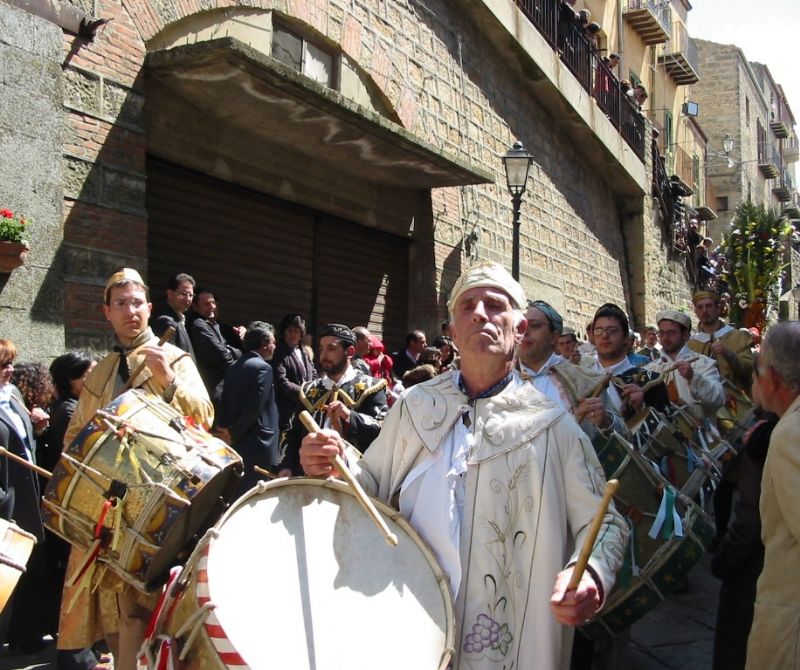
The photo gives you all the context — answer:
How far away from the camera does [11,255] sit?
233 inches

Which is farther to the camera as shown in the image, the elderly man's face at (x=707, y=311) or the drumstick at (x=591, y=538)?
the elderly man's face at (x=707, y=311)

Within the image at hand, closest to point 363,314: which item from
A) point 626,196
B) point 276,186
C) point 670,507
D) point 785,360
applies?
point 276,186

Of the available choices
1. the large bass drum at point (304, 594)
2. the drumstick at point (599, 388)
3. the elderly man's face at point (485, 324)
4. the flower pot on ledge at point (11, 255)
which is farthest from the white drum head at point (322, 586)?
the flower pot on ledge at point (11, 255)

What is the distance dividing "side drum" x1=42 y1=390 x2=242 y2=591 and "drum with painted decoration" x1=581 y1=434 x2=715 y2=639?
70.0 inches

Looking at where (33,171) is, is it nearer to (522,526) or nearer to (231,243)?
(231,243)

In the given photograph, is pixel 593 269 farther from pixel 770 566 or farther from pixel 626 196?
pixel 770 566

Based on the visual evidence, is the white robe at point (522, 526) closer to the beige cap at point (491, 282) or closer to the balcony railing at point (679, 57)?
the beige cap at point (491, 282)

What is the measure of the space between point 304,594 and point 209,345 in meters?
5.13

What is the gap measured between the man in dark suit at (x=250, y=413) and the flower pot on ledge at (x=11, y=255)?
1.65 m

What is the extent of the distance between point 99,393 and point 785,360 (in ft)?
9.66

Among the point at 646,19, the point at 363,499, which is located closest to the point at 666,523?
the point at 363,499

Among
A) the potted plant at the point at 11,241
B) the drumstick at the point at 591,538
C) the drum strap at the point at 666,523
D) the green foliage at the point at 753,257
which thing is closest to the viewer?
the drumstick at the point at 591,538

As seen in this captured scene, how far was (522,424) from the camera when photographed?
2559 millimetres

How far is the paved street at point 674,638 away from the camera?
15.7 ft
